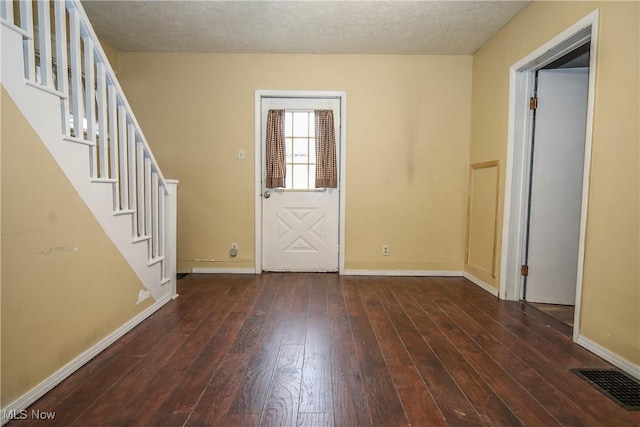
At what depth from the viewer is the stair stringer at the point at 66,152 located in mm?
1261

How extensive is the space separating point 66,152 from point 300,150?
2.31 m

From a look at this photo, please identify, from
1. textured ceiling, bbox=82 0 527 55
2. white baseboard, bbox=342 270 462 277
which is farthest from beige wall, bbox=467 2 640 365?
white baseboard, bbox=342 270 462 277

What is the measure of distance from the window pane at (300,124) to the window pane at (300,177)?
376mm

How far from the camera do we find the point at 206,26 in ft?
9.43

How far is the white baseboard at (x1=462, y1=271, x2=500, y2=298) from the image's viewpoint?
2.89 metres

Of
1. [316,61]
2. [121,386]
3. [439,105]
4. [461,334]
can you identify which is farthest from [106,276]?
[439,105]

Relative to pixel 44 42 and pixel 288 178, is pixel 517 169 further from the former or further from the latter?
pixel 44 42

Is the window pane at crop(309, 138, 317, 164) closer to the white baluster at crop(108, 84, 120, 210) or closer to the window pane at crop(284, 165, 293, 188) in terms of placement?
the window pane at crop(284, 165, 293, 188)

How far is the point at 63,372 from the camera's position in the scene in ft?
4.95

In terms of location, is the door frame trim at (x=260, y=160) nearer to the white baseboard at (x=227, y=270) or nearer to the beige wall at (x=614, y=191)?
the white baseboard at (x=227, y=270)

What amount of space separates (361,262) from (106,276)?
244cm

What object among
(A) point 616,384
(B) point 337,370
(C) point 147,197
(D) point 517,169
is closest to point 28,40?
(C) point 147,197

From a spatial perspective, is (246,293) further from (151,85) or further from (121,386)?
(151,85)

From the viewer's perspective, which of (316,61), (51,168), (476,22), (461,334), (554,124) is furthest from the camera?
(316,61)
